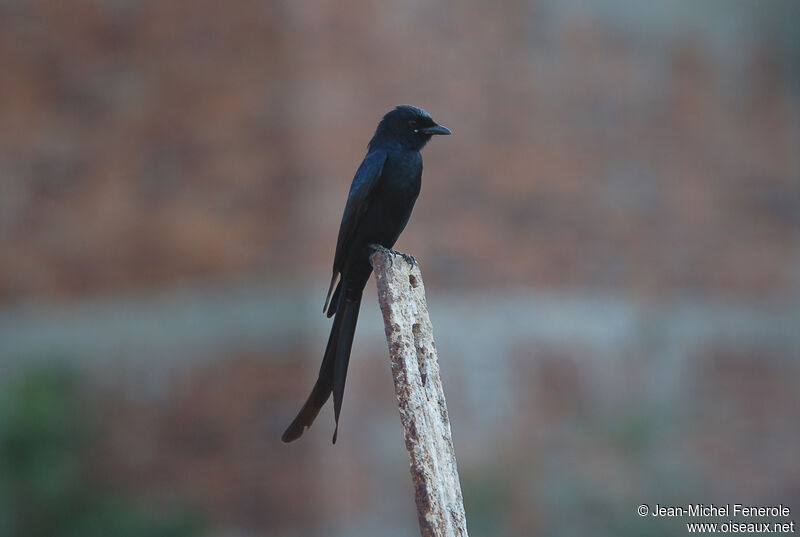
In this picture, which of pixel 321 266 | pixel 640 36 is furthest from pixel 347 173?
pixel 640 36

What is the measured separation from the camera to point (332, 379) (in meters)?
2.10

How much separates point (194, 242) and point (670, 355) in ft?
6.47

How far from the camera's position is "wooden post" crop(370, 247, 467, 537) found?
1.48m

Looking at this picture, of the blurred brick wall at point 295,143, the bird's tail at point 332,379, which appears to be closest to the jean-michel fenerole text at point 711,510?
the blurred brick wall at point 295,143

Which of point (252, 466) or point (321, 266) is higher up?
point (321, 266)

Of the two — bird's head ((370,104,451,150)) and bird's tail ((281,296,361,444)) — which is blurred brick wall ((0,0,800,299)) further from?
bird's tail ((281,296,361,444))

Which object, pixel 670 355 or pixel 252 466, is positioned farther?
pixel 670 355

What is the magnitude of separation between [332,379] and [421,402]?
1.90 ft

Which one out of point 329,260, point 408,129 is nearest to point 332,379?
point 408,129

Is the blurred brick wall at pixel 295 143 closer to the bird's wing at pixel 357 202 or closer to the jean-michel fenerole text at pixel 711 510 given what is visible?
the bird's wing at pixel 357 202

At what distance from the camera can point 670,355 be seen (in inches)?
142

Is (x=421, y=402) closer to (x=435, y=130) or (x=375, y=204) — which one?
(x=375, y=204)

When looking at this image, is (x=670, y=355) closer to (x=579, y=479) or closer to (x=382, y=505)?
(x=579, y=479)

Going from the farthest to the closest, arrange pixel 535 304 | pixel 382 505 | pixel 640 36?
pixel 640 36, pixel 535 304, pixel 382 505
